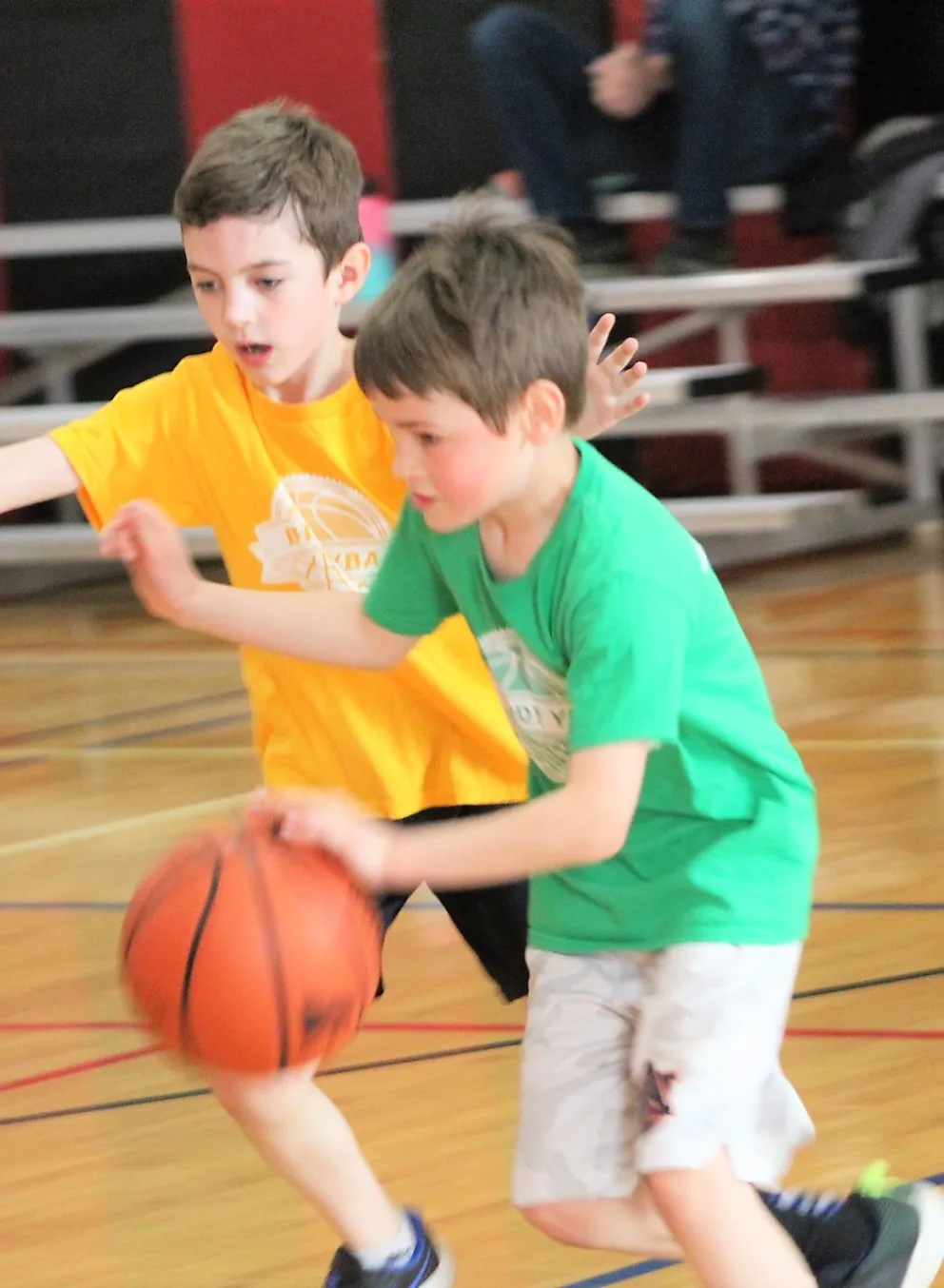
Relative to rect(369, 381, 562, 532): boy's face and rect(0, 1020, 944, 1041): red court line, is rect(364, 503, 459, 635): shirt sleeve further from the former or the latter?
rect(0, 1020, 944, 1041): red court line

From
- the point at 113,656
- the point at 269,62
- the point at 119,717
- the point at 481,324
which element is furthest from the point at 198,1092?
the point at 269,62

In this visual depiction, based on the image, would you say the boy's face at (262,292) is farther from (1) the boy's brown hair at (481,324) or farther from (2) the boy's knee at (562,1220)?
(2) the boy's knee at (562,1220)

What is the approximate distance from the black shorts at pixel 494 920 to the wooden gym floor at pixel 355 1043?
25 centimetres

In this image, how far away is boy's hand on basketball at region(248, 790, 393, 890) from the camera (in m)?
1.90

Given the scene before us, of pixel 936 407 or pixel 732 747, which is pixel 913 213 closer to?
pixel 936 407

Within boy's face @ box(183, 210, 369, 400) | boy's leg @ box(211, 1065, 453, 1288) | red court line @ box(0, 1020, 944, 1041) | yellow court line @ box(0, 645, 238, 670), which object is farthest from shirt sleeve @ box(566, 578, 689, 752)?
yellow court line @ box(0, 645, 238, 670)

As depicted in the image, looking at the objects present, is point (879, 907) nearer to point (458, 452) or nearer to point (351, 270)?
point (351, 270)

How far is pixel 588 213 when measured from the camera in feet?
23.2

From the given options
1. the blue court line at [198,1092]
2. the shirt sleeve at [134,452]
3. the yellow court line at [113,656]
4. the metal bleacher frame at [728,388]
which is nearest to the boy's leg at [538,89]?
the metal bleacher frame at [728,388]

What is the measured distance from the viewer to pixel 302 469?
2.56 meters

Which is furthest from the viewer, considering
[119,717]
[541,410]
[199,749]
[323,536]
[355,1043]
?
[119,717]

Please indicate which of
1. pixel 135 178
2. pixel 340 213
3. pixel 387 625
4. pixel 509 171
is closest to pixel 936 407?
pixel 509 171

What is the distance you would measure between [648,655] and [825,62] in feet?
17.0

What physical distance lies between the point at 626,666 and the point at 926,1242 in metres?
0.72
